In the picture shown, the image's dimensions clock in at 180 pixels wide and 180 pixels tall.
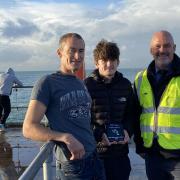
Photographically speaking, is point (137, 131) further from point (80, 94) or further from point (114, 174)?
point (80, 94)

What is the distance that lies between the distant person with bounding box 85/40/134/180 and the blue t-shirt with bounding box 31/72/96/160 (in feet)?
2.02

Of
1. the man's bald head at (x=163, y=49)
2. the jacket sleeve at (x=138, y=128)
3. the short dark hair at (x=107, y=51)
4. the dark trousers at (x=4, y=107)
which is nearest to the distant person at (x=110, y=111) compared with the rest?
the short dark hair at (x=107, y=51)

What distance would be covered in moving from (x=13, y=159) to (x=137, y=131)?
15.7 feet

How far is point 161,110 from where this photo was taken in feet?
12.2

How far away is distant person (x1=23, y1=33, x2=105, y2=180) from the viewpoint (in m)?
2.87

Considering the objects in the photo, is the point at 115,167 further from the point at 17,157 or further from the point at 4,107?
the point at 4,107

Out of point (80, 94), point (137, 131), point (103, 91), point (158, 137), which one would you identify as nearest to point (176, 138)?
point (158, 137)

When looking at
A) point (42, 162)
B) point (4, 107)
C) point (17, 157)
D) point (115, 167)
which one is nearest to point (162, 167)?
point (115, 167)

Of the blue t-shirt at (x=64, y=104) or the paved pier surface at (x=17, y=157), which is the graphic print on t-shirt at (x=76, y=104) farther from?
the paved pier surface at (x=17, y=157)

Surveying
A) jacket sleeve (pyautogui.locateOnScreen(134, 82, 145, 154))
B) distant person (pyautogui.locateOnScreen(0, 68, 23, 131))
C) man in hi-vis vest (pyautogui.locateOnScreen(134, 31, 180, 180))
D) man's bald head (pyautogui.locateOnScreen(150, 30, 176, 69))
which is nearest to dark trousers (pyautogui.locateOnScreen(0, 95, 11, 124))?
distant person (pyautogui.locateOnScreen(0, 68, 23, 131))

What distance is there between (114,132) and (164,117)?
1.38 ft

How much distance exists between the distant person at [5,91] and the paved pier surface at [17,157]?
38cm

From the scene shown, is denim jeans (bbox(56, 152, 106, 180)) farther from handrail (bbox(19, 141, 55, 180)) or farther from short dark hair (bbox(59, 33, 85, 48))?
short dark hair (bbox(59, 33, 85, 48))

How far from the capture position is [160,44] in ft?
12.3
